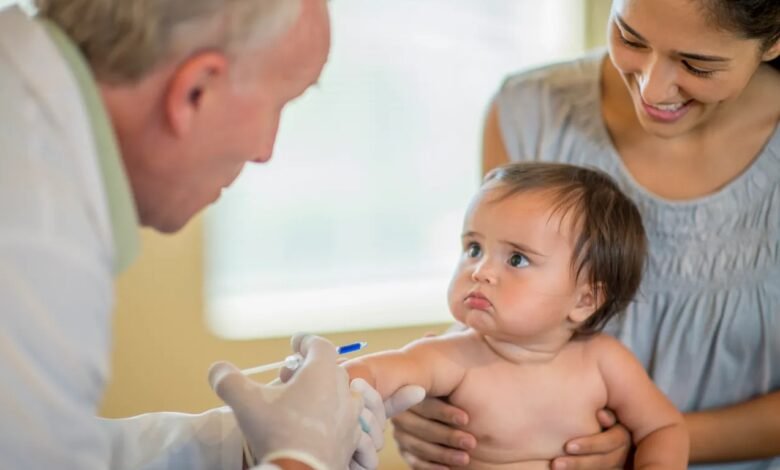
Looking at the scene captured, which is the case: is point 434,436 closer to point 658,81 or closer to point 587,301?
point 587,301

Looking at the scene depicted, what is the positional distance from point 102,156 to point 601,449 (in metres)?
0.85

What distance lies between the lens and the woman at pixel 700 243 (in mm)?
1511

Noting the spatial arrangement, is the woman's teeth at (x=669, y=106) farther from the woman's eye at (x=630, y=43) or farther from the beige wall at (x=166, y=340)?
the beige wall at (x=166, y=340)

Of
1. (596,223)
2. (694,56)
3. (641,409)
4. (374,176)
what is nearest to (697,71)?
(694,56)

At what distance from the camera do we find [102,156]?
2.88 feet

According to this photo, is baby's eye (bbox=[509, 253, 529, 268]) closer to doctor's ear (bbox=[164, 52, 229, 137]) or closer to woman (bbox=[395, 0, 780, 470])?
woman (bbox=[395, 0, 780, 470])

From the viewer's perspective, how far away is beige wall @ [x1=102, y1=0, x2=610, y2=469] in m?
2.17

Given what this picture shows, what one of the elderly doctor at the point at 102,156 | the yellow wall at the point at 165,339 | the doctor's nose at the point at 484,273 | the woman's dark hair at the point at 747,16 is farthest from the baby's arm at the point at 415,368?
the yellow wall at the point at 165,339

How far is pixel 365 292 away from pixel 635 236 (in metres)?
1.09

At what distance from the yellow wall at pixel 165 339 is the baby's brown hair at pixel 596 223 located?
Answer: 0.92 meters

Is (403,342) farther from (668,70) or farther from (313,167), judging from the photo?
(668,70)

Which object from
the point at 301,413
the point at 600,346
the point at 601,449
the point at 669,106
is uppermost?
the point at 669,106

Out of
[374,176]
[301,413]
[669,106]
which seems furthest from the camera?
[374,176]

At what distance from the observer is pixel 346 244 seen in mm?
2424
